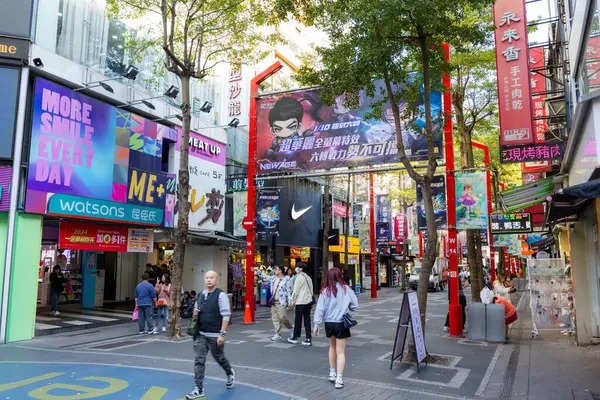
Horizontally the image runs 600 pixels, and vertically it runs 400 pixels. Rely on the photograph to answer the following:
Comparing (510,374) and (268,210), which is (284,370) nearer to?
(510,374)

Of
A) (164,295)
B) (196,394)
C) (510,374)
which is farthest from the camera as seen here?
(164,295)

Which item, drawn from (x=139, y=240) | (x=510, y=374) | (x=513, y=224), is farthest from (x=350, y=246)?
(x=510, y=374)

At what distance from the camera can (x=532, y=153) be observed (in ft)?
36.8

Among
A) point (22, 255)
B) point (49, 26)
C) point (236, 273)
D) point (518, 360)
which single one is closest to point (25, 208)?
point (22, 255)

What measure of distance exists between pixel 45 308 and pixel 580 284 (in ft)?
57.2

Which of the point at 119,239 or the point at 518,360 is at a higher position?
the point at 119,239

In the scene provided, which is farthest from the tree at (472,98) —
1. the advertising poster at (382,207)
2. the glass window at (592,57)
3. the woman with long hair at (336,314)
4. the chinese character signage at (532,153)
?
the advertising poster at (382,207)

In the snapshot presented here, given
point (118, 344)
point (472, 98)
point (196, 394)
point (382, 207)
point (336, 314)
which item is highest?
point (472, 98)

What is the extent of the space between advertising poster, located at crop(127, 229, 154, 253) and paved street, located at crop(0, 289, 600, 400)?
399cm

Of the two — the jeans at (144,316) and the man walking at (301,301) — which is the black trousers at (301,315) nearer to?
the man walking at (301,301)

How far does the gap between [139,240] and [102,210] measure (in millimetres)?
→ 2399

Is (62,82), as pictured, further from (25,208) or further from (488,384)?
(488,384)

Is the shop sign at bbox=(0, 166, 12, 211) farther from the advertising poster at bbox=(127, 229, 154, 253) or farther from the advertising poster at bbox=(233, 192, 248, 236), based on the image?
the advertising poster at bbox=(233, 192, 248, 236)

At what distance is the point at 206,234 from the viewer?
1852 cm
